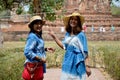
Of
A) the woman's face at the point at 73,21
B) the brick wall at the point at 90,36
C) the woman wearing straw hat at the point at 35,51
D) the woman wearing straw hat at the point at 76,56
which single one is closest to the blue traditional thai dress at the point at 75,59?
the woman wearing straw hat at the point at 76,56

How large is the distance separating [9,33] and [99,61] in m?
14.9

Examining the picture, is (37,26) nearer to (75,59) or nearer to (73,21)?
(73,21)

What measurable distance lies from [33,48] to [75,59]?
546mm

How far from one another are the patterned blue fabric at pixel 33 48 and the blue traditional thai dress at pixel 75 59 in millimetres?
374

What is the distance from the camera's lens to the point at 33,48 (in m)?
5.62

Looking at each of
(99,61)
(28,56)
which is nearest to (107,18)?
(99,61)

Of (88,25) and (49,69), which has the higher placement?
(49,69)

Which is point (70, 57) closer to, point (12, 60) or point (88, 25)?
point (12, 60)

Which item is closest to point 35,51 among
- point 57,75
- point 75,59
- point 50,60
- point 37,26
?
point 37,26

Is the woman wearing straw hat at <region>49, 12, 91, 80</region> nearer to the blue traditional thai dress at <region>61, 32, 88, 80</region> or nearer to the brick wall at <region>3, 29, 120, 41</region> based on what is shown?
the blue traditional thai dress at <region>61, 32, 88, 80</region>

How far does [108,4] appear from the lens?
31516mm

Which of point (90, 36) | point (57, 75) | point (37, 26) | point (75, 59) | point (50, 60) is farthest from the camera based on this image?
point (90, 36)

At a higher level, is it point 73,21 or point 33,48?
point 73,21

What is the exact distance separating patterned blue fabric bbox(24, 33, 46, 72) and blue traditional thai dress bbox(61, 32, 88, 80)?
0.37 metres
